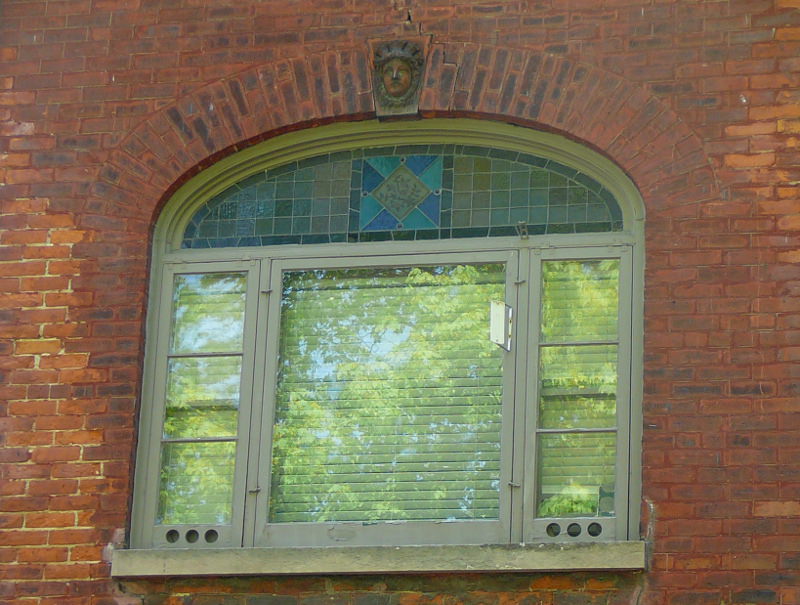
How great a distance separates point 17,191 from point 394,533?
110 inches

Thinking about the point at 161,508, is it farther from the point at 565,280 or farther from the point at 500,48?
the point at 500,48

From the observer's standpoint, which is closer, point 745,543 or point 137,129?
point 745,543

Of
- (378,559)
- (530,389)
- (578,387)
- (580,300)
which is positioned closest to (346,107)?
(580,300)

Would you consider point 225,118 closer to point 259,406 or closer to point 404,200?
point 404,200

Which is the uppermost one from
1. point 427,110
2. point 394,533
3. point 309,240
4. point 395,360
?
point 427,110

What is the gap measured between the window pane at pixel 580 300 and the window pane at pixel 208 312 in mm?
1630

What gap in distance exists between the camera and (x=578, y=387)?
903 centimetres

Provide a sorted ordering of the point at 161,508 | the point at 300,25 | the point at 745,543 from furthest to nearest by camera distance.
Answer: the point at 300,25, the point at 161,508, the point at 745,543

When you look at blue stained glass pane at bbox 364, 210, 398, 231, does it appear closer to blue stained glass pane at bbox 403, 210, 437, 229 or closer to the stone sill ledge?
blue stained glass pane at bbox 403, 210, 437, 229

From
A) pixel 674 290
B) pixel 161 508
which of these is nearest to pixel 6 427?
→ pixel 161 508

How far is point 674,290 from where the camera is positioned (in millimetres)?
8891

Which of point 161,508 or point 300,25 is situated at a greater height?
point 300,25

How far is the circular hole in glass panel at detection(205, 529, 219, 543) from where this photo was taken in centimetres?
906

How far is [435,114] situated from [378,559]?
96.5 inches
